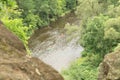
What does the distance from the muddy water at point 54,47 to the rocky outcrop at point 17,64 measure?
30.5 m

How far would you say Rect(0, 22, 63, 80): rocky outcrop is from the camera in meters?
6.82

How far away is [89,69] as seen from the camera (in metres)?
34.6

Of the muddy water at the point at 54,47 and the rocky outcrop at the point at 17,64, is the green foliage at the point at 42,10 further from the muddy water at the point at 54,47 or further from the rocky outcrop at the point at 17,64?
the rocky outcrop at the point at 17,64

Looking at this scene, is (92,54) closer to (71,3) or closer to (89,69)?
(89,69)

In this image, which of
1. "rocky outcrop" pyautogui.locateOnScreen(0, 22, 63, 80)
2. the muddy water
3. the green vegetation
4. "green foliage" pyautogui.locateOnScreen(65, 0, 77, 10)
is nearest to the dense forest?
the green vegetation

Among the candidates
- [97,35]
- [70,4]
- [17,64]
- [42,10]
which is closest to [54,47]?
[97,35]

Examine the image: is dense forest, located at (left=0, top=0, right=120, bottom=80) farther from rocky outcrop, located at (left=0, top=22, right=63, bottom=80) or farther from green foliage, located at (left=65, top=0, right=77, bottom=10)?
green foliage, located at (left=65, top=0, right=77, bottom=10)

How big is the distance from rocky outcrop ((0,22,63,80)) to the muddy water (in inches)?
A: 1201

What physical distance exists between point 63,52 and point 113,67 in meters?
27.4

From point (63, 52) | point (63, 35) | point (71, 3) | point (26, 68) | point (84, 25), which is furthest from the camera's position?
point (71, 3)

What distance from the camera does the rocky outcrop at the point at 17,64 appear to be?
268 inches

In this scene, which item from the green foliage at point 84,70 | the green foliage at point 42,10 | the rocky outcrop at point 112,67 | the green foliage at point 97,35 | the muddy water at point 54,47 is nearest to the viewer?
the rocky outcrop at point 112,67

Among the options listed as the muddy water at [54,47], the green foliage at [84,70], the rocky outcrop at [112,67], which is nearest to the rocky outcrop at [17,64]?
the rocky outcrop at [112,67]

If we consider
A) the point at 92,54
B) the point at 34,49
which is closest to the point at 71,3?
the point at 34,49
